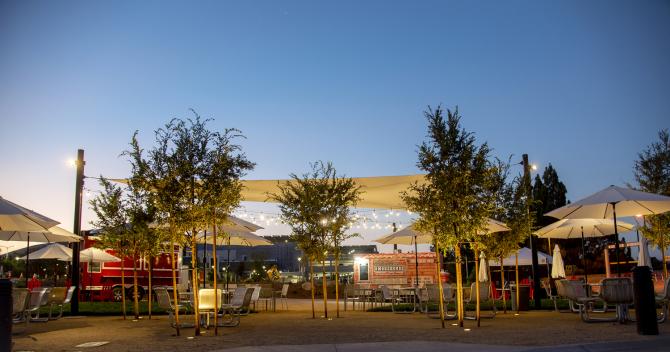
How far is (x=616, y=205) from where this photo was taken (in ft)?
40.0

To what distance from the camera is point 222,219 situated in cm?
1019

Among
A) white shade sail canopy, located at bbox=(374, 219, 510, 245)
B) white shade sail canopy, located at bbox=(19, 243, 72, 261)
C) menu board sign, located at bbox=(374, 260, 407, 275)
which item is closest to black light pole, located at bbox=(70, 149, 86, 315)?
white shade sail canopy, located at bbox=(19, 243, 72, 261)

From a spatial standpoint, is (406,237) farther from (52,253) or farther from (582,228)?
(52,253)

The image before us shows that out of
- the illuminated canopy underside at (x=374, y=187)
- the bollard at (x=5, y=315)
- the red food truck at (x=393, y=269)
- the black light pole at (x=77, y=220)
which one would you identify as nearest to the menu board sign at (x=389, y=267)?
the red food truck at (x=393, y=269)

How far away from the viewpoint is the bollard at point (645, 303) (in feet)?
28.2

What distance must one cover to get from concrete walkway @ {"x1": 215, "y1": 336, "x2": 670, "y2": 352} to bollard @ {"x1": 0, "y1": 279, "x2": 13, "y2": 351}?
257 centimetres

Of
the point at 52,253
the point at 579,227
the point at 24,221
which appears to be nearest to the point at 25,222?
the point at 24,221

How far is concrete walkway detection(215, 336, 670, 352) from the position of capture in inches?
299

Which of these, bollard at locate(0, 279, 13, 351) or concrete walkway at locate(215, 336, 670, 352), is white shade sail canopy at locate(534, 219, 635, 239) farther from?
bollard at locate(0, 279, 13, 351)

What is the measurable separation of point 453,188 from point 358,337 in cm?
306

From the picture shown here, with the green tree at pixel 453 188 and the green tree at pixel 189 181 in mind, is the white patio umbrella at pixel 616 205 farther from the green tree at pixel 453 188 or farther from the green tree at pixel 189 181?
the green tree at pixel 189 181

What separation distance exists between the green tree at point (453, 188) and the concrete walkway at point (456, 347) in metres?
2.65

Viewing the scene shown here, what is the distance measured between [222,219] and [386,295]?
684 centimetres

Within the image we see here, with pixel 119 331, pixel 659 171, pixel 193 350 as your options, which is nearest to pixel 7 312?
pixel 193 350
